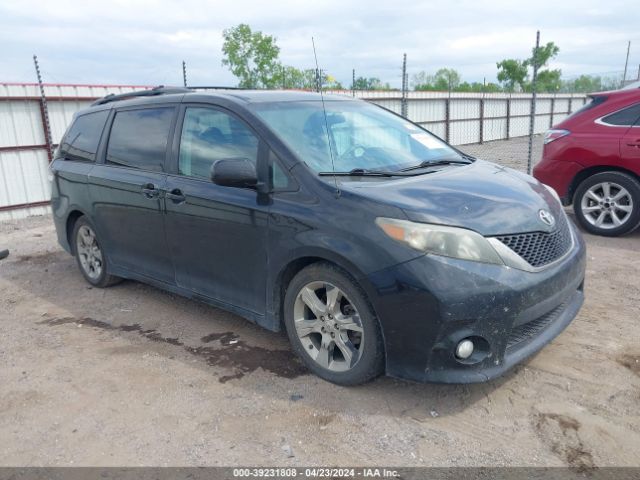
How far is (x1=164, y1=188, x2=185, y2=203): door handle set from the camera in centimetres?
403

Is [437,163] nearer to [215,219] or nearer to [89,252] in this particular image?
[215,219]

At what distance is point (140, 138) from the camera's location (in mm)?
4570

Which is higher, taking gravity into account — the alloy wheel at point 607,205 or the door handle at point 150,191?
the door handle at point 150,191

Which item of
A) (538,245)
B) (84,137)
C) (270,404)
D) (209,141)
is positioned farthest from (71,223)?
(538,245)

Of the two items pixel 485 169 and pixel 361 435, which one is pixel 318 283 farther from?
pixel 485 169

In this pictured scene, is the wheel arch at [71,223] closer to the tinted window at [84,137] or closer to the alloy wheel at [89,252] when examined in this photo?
the alloy wheel at [89,252]

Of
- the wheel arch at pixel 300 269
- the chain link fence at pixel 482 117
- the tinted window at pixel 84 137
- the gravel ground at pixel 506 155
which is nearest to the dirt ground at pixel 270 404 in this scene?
the wheel arch at pixel 300 269

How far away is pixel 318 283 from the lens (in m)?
3.27

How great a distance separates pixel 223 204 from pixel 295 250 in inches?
28.4

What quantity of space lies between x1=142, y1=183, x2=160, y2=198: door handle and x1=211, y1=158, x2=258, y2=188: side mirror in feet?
3.23

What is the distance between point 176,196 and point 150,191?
0.35 meters

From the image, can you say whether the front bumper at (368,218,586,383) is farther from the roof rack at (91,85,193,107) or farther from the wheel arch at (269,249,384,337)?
the roof rack at (91,85,193,107)

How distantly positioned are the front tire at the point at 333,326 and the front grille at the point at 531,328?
0.74 meters

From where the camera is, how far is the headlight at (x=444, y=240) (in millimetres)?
2896
